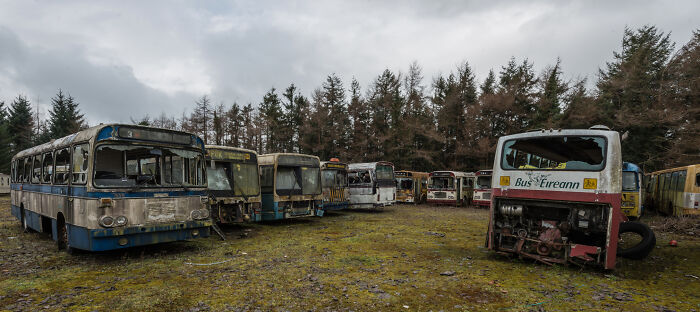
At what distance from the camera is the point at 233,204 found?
1179 centimetres

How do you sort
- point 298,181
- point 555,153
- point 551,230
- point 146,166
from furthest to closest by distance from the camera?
point 298,181 → point 146,166 → point 555,153 → point 551,230

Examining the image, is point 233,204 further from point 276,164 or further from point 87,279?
point 87,279

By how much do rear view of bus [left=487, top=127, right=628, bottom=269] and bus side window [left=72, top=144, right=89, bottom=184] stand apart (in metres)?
8.97

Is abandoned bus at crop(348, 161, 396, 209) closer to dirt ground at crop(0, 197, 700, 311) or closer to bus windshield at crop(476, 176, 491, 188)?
bus windshield at crop(476, 176, 491, 188)

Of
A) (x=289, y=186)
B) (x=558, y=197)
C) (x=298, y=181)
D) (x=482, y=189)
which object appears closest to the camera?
(x=558, y=197)

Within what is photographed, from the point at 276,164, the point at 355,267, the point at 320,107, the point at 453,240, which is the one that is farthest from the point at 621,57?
the point at 355,267

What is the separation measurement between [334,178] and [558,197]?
42.3ft

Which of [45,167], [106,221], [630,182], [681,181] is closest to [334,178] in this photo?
[45,167]

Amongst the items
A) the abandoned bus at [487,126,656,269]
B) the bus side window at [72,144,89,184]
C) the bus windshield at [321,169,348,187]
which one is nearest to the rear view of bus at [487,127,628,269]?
the abandoned bus at [487,126,656,269]

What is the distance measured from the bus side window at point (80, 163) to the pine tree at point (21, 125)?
182ft

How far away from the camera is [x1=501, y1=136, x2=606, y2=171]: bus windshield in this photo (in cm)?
676

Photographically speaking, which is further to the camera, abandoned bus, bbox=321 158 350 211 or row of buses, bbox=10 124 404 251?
abandoned bus, bbox=321 158 350 211

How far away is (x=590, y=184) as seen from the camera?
21.8ft

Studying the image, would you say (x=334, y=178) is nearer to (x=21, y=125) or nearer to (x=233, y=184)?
(x=233, y=184)
